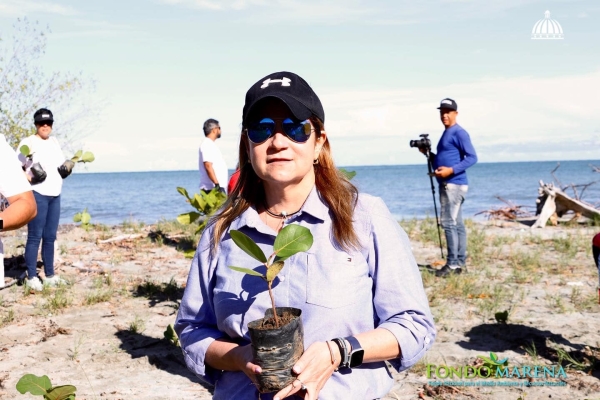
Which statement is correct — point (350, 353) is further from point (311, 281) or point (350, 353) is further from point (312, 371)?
point (311, 281)

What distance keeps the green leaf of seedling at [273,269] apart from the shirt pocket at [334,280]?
6.2 inches

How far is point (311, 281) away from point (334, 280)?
0.07 m

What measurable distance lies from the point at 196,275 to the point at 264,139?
523 millimetres

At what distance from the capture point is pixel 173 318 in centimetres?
618

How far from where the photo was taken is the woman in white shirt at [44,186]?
690 centimetres

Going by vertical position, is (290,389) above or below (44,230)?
above

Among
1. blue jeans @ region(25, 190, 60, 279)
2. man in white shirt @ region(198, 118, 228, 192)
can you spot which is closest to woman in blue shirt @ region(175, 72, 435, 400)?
blue jeans @ region(25, 190, 60, 279)

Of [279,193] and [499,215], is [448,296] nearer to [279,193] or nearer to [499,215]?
[279,193]

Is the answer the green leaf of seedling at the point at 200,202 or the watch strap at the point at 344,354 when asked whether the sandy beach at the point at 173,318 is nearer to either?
the green leaf of seedling at the point at 200,202

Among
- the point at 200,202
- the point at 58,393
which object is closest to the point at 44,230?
the point at 200,202

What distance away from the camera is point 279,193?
2.16 m

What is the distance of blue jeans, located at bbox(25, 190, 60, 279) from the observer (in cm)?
697

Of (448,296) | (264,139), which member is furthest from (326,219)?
(448,296)

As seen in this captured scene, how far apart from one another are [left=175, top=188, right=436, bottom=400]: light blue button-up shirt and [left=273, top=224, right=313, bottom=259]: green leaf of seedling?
0.16 meters
